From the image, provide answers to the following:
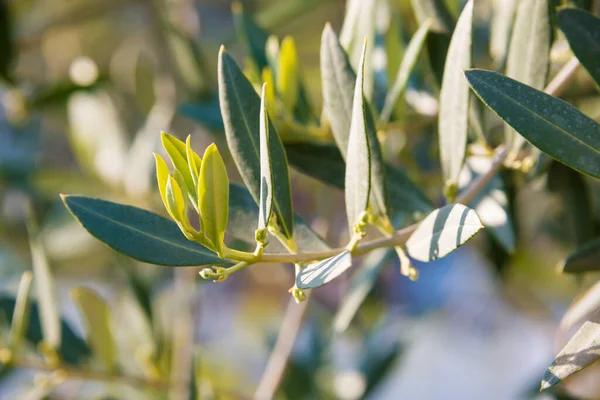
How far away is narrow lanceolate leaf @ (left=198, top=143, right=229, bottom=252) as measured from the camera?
37cm

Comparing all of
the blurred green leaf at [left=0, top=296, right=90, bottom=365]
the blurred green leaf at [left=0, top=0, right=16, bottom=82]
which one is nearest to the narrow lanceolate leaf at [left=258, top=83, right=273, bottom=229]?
the blurred green leaf at [left=0, top=296, right=90, bottom=365]

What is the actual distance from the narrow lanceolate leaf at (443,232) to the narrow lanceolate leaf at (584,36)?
0.14 metres

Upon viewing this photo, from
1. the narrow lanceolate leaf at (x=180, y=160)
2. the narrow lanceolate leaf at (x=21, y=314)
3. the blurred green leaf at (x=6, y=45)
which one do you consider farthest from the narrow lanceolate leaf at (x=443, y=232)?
the blurred green leaf at (x=6, y=45)

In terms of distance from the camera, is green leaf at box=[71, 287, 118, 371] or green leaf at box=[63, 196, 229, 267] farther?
green leaf at box=[71, 287, 118, 371]

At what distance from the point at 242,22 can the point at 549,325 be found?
1.06 m

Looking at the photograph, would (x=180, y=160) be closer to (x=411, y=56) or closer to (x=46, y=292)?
(x=411, y=56)

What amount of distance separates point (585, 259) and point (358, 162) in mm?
190

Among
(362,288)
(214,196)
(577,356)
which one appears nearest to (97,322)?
(362,288)

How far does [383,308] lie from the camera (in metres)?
1.22

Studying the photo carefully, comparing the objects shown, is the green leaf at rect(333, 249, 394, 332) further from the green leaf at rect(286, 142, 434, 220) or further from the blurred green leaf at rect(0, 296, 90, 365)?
the blurred green leaf at rect(0, 296, 90, 365)

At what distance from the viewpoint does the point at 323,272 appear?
0.38 m

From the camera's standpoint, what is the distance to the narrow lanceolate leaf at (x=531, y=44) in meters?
0.46

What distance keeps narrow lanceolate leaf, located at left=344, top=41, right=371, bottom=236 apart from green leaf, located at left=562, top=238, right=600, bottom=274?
6.3 inches

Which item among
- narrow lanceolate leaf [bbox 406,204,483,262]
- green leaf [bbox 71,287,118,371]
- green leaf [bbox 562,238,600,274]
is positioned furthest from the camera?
green leaf [bbox 71,287,118,371]
